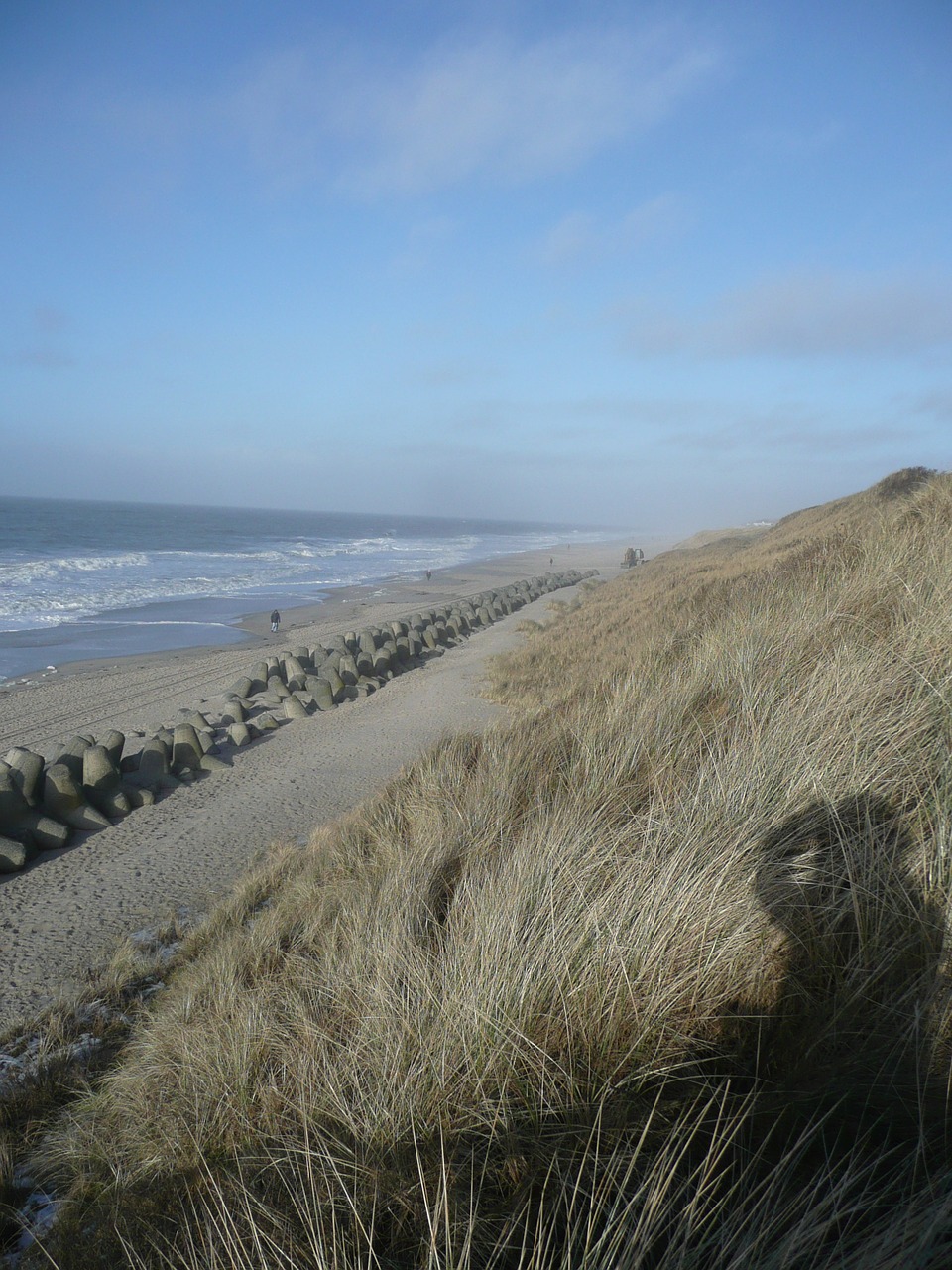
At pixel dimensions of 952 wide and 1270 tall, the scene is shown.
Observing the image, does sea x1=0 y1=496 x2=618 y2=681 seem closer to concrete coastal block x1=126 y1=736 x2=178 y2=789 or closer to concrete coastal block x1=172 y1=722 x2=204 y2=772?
concrete coastal block x1=172 y1=722 x2=204 y2=772

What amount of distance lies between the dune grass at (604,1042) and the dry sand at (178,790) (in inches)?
57.2

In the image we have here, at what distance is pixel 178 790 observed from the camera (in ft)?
27.2

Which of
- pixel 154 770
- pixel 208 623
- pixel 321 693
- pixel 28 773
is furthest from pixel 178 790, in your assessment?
pixel 208 623

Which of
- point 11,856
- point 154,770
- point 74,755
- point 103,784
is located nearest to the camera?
point 11,856

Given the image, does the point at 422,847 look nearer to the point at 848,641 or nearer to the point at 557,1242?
the point at 557,1242

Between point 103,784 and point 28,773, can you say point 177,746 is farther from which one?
point 28,773

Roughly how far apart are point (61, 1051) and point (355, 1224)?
2.55m

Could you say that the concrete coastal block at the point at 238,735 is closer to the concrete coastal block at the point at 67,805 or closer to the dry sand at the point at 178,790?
the dry sand at the point at 178,790

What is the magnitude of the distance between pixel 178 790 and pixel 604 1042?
23.6 ft

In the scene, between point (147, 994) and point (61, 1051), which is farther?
point (147, 994)

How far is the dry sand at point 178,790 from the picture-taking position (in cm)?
524

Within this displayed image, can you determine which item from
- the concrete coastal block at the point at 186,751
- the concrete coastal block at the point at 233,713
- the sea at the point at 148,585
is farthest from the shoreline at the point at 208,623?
the concrete coastal block at the point at 186,751

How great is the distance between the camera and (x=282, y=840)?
6.61 meters

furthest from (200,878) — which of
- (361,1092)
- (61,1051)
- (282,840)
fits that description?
(361,1092)
